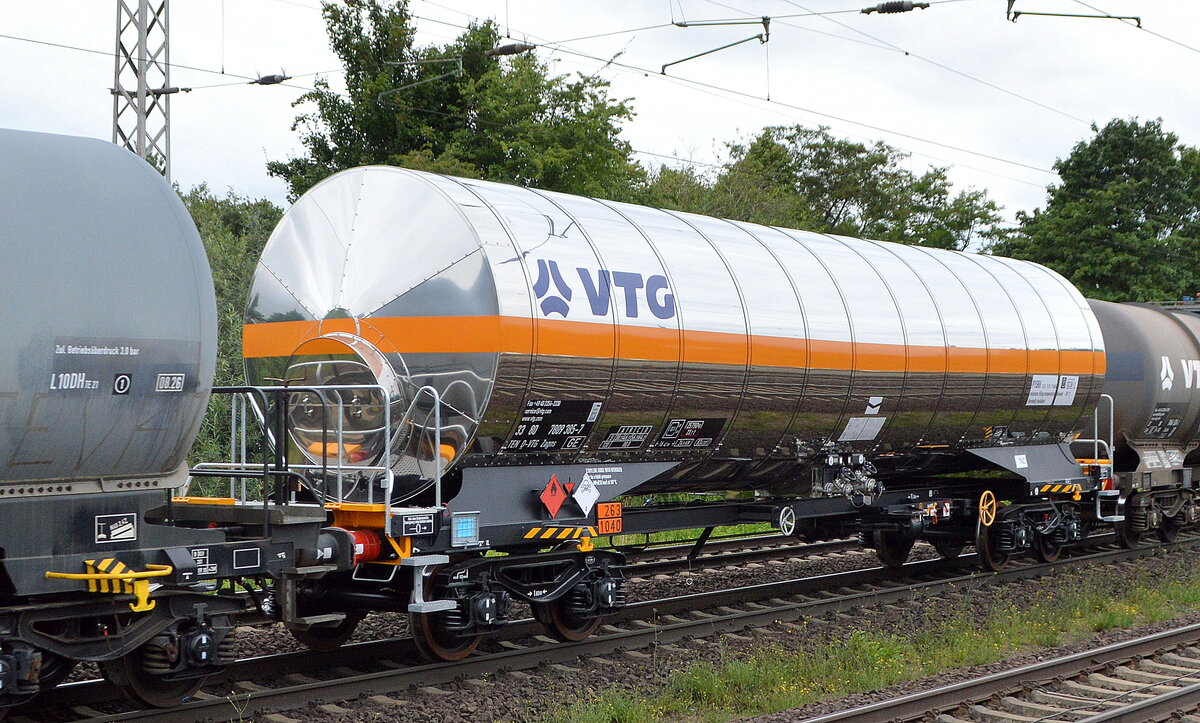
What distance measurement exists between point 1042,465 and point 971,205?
41.2m

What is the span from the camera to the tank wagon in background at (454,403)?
256 inches

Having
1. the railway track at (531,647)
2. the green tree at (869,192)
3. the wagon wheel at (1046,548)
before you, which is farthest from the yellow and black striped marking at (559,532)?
the green tree at (869,192)

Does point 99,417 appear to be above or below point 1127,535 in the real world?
above

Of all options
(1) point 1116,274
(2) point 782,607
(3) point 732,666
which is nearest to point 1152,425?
(2) point 782,607

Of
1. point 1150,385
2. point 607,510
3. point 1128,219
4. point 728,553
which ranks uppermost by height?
point 1128,219

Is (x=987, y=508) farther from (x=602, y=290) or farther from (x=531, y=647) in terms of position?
(x=602, y=290)

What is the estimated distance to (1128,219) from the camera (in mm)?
41656

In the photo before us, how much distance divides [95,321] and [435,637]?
13.3ft

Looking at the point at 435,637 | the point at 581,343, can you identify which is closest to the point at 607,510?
the point at 581,343

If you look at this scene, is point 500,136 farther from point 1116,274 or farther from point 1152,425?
point 1116,274

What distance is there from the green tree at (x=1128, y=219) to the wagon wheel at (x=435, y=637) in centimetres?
3722

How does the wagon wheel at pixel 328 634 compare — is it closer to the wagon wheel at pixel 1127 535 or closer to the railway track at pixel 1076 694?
the railway track at pixel 1076 694

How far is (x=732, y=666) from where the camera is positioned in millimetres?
8938

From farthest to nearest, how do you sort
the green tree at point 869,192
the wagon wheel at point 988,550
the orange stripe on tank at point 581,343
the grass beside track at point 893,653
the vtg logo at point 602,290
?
the green tree at point 869,192, the wagon wheel at point 988,550, the vtg logo at point 602,290, the orange stripe on tank at point 581,343, the grass beside track at point 893,653
